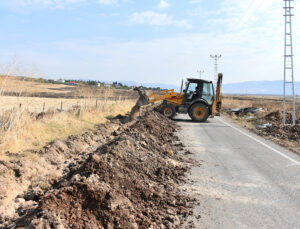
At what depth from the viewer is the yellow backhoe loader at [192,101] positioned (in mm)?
21641

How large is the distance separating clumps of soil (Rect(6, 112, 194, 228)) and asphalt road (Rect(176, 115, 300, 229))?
45cm

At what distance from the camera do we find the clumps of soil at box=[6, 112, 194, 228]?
14.1ft

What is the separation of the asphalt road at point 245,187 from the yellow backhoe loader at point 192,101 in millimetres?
9509

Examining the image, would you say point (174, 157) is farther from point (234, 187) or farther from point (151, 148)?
point (234, 187)

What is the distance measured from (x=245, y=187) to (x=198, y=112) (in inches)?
579

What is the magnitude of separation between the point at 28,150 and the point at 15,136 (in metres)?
0.61

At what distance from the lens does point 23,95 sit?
36.4 ft

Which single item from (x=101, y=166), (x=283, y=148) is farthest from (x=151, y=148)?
(x=283, y=148)

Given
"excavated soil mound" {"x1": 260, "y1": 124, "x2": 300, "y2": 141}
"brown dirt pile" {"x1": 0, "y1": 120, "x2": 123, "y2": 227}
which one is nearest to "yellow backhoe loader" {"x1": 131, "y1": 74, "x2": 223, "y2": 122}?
"excavated soil mound" {"x1": 260, "y1": 124, "x2": 300, "y2": 141}

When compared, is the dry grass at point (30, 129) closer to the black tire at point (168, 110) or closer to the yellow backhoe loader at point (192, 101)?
the black tire at point (168, 110)

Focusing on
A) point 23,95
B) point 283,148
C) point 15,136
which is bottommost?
point 283,148

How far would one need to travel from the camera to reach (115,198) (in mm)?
5055

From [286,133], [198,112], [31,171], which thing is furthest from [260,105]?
[31,171]

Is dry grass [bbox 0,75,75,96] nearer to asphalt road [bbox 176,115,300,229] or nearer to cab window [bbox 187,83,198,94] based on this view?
asphalt road [bbox 176,115,300,229]
